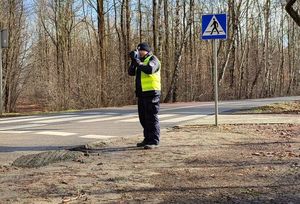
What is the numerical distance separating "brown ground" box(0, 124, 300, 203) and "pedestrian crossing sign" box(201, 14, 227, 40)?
331 cm

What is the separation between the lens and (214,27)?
37.2ft

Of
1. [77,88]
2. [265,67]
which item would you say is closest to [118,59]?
[77,88]

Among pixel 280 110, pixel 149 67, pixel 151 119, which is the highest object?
pixel 149 67

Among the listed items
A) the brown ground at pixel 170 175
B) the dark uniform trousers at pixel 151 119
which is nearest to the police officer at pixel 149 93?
the dark uniform trousers at pixel 151 119

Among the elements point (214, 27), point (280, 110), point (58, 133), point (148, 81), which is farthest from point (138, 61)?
point (280, 110)

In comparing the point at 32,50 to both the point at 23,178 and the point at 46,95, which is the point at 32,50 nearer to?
the point at 46,95

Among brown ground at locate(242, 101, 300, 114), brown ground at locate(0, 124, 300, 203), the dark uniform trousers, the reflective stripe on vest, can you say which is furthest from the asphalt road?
Answer: brown ground at locate(242, 101, 300, 114)

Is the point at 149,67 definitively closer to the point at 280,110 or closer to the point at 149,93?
the point at 149,93

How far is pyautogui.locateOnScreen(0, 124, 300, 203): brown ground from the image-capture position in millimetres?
5012

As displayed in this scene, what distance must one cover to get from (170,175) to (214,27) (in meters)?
6.17

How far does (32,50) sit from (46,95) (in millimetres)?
10496

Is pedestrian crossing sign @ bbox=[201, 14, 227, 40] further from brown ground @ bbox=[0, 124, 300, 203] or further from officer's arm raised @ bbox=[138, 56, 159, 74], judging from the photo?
officer's arm raised @ bbox=[138, 56, 159, 74]

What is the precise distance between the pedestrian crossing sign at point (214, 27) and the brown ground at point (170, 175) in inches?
130

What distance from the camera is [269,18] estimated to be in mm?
52250
